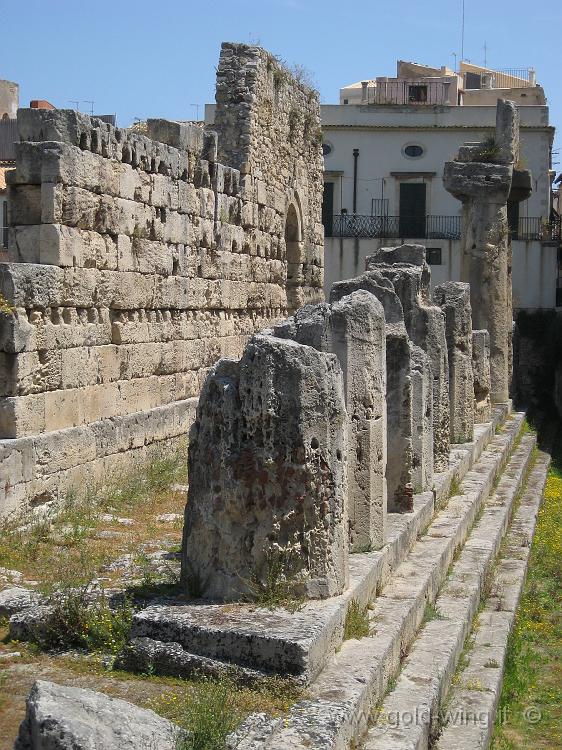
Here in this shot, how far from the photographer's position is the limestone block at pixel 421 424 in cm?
885

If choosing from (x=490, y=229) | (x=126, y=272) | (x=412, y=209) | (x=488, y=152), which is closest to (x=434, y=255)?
(x=412, y=209)

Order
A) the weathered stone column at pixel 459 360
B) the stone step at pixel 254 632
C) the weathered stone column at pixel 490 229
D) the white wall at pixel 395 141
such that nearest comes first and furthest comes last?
the stone step at pixel 254 632, the weathered stone column at pixel 459 360, the weathered stone column at pixel 490 229, the white wall at pixel 395 141

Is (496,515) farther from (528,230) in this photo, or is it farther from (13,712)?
(528,230)

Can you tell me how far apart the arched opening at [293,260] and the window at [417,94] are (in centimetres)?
2330

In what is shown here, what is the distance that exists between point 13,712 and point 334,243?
29958mm

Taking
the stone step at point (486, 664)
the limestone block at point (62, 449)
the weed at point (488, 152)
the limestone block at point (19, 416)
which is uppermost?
the weed at point (488, 152)

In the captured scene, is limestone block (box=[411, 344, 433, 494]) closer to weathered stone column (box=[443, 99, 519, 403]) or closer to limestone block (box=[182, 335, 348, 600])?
limestone block (box=[182, 335, 348, 600])

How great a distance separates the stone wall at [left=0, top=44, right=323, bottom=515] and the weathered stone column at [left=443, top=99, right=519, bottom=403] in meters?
3.46

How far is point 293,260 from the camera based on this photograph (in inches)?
718

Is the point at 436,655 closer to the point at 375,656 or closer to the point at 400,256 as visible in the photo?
the point at 375,656

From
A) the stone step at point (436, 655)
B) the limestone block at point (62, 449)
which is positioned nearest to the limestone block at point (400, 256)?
the stone step at point (436, 655)

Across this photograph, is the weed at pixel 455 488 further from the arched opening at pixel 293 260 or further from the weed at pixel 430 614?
the arched opening at pixel 293 260

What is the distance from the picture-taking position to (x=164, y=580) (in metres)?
6.32

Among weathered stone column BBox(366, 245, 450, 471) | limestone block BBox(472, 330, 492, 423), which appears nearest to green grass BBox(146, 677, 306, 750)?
weathered stone column BBox(366, 245, 450, 471)
